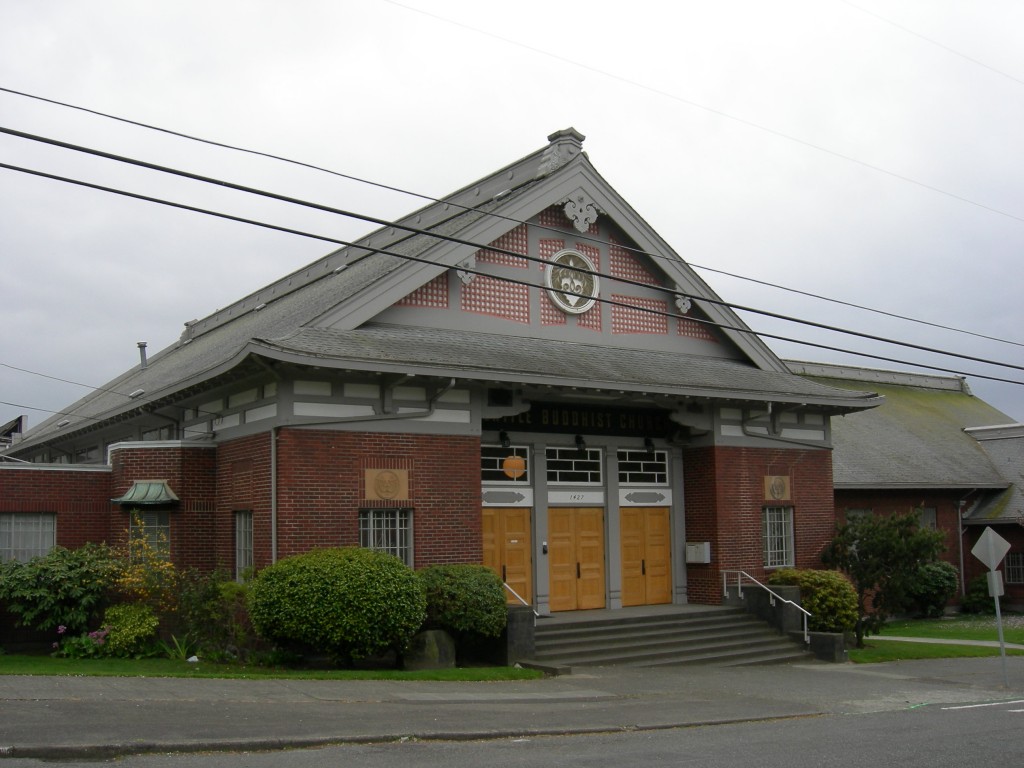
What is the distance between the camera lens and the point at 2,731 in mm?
10602

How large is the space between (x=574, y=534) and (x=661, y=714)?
7905mm

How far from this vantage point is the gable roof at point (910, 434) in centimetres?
3075

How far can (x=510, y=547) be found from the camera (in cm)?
2064

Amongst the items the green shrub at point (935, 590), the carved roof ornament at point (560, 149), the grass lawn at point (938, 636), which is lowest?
the grass lawn at point (938, 636)

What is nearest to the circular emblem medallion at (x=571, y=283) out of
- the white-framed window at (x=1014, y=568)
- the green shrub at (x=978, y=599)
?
the green shrub at (x=978, y=599)

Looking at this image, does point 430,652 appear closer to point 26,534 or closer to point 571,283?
point 26,534

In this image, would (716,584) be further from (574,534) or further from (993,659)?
(993,659)

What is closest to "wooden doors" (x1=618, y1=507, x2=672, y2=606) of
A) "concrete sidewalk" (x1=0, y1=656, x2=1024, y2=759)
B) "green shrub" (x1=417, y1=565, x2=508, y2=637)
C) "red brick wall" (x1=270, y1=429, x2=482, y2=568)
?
"concrete sidewalk" (x1=0, y1=656, x2=1024, y2=759)

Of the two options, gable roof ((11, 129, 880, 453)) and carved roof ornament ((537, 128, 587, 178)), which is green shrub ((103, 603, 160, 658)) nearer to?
gable roof ((11, 129, 880, 453))

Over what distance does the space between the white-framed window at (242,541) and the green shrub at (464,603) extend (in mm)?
3487

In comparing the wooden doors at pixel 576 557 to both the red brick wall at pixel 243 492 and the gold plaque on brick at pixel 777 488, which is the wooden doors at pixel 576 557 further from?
the red brick wall at pixel 243 492

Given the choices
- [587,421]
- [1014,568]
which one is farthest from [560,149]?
[1014,568]

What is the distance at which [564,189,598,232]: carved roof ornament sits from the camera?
71.5 ft

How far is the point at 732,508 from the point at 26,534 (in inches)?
544
